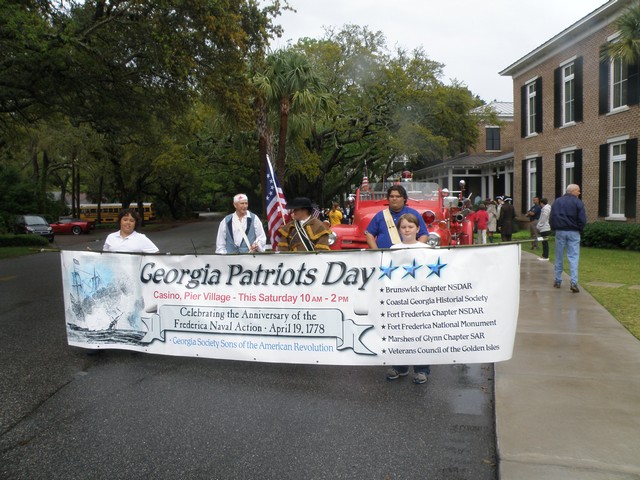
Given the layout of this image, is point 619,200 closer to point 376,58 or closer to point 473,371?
point 473,371

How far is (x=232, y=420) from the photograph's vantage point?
14.5ft

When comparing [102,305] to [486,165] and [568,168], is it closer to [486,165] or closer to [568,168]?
[568,168]

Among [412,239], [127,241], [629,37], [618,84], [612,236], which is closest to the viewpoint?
[412,239]

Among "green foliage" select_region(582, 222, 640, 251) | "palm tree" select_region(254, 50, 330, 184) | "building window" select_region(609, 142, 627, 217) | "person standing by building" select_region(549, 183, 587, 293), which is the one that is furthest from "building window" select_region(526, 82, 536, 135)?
"person standing by building" select_region(549, 183, 587, 293)

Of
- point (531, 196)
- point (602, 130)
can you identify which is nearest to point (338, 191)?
point (531, 196)

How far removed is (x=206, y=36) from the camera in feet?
43.7

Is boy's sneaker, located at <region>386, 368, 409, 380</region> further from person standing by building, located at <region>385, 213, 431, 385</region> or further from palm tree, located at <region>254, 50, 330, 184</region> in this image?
palm tree, located at <region>254, 50, 330, 184</region>

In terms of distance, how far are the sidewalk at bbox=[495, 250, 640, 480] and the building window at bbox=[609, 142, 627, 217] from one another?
13.1 m

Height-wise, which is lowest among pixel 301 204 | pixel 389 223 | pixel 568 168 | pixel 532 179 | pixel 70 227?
pixel 70 227

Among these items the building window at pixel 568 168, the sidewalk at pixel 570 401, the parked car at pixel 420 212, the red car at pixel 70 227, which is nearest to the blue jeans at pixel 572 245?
the parked car at pixel 420 212

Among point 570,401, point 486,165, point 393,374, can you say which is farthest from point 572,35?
point 570,401

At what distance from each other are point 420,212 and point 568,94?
51.7 feet

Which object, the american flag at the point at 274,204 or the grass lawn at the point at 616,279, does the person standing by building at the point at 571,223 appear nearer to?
the grass lawn at the point at 616,279

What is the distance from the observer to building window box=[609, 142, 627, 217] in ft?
62.0
